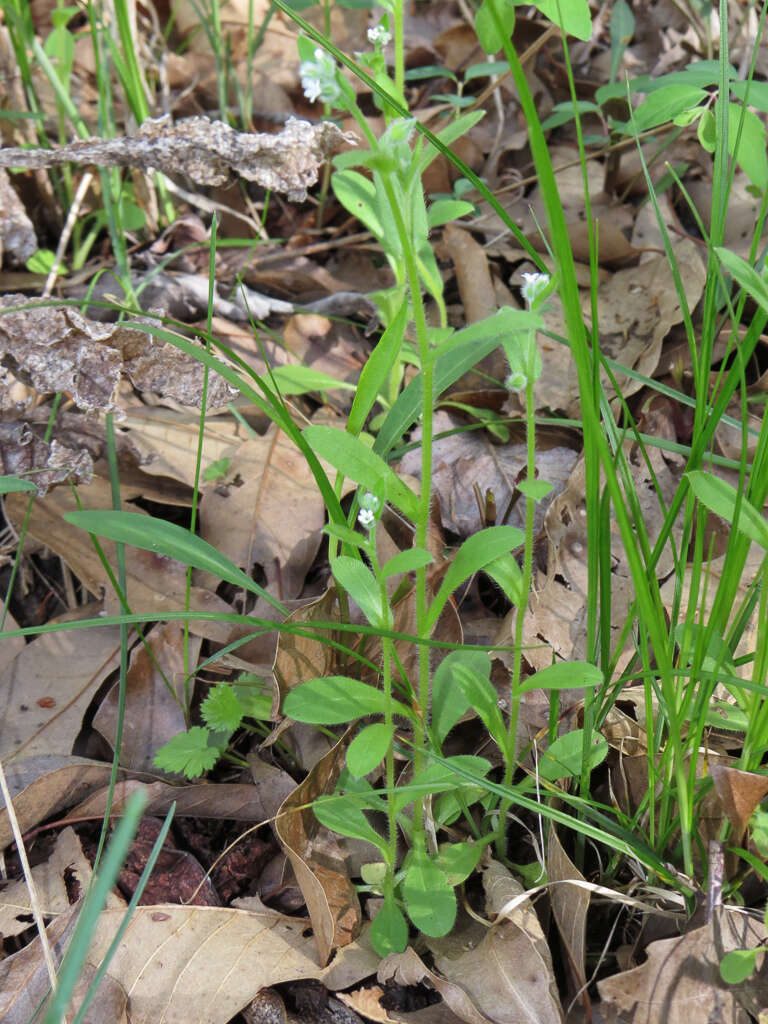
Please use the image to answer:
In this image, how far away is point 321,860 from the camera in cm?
144

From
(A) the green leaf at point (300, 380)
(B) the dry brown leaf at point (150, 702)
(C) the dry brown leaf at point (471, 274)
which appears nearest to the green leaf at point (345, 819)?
(B) the dry brown leaf at point (150, 702)

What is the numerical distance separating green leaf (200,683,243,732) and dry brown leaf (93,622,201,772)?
0.14 metres

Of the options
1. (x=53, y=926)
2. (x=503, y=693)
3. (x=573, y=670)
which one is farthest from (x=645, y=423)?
(x=53, y=926)

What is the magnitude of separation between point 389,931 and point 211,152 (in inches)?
69.9

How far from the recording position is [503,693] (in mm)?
1586

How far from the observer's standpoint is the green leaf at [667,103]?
5.21 feet

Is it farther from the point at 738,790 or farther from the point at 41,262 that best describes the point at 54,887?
the point at 41,262

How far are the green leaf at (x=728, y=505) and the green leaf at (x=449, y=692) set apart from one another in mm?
448

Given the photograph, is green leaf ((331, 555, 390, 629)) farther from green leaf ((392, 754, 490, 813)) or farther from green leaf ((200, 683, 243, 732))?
green leaf ((200, 683, 243, 732))

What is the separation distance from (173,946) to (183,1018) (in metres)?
0.11

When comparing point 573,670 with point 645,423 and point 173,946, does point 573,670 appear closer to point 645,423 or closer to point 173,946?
point 173,946

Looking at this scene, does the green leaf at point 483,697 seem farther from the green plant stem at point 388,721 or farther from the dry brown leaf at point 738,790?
the dry brown leaf at point 738,790

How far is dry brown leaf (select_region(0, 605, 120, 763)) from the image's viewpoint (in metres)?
1.73

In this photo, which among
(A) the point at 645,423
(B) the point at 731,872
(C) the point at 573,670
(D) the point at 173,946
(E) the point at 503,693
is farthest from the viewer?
(A) the point at 645,423
